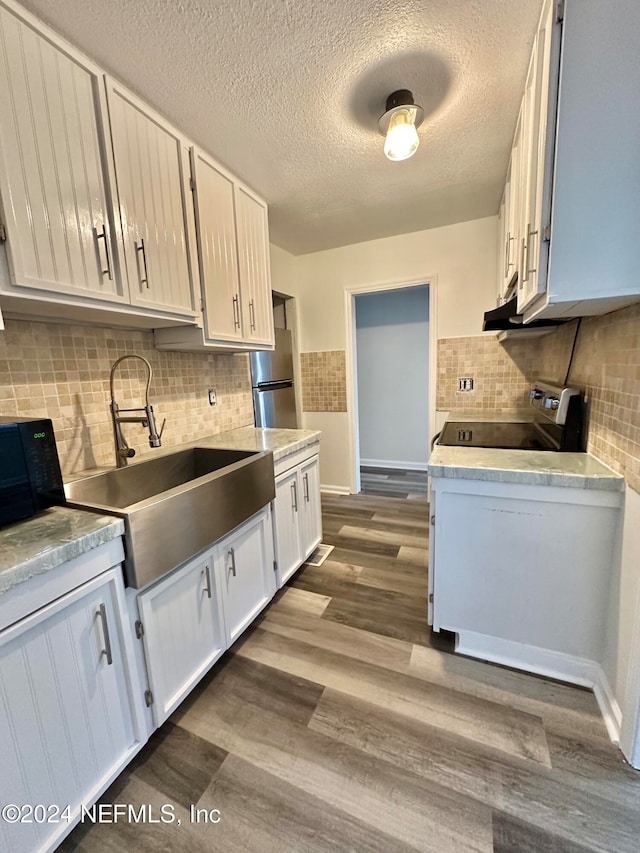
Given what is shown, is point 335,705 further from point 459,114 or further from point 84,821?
point 459,114

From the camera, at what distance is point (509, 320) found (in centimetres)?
196

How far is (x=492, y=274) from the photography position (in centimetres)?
280

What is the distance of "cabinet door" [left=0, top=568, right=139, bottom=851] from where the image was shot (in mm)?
807

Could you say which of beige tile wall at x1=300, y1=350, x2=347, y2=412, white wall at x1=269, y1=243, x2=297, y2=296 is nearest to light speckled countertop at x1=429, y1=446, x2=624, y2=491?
beige tile wall at x1=300, y1=350, x2=347, y2=412

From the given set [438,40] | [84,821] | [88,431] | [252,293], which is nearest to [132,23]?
[438,40]

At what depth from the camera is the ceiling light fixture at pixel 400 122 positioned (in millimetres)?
1451

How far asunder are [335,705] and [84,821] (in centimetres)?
84

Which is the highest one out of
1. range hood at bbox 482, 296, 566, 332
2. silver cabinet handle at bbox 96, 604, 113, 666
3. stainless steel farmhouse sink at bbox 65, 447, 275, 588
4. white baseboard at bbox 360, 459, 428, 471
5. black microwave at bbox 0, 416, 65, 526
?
range hood at bbox 482, 296, 566, 332

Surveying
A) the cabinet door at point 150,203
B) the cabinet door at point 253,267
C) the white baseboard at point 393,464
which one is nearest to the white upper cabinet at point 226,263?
the cabinet door at point 253,267

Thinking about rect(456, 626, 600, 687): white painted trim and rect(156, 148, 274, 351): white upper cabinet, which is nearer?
rect(456, 626, 600, 687): white painted trim

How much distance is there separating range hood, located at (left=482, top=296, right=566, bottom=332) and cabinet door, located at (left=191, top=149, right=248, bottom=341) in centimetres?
147

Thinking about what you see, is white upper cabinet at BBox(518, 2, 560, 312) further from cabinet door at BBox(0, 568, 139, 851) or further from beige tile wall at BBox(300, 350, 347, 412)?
beige tile wall at BBox(300, 350, 347, 412)

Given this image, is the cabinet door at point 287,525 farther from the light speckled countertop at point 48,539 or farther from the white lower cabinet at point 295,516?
the light speckled countertop at point 48,539

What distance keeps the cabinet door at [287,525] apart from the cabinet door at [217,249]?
0.92m
